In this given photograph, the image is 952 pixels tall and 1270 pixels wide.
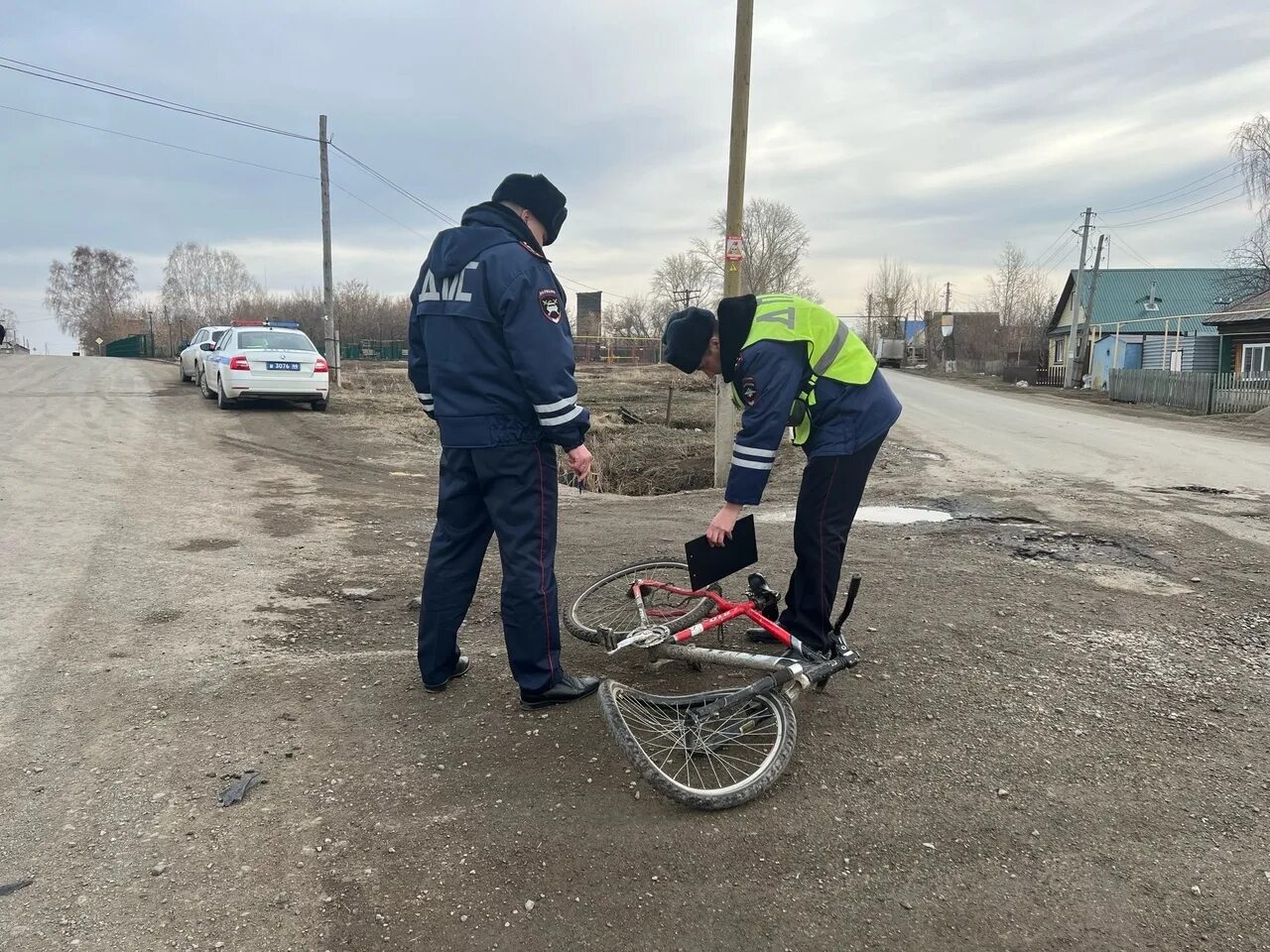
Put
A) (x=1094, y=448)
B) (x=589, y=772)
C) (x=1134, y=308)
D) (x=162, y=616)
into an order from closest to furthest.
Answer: (x=589, y=772)
(x=162, y=616)
(x=1094, y=448)
(x=1134, y=308)

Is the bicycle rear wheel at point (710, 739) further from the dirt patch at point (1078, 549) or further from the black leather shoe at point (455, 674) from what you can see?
the dirt patch at point (1078, 549)

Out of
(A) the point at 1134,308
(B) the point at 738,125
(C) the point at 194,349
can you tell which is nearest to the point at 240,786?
(B) the point at 738,125

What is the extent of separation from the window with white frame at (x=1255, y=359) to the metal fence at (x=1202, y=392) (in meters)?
3.61

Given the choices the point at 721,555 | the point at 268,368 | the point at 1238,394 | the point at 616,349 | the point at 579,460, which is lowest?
the point at 721,555

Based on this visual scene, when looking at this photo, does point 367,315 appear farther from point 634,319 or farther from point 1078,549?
point 1078,549

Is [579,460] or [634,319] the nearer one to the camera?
[579,460]

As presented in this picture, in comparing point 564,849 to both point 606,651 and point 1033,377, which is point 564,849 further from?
point 1033,377

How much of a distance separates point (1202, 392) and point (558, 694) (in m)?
26.2

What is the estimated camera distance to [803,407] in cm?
347

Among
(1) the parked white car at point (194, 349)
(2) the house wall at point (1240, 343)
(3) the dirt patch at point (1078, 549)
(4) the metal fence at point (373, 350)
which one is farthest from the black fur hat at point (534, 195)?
(4) the metal fence at point (373, 350)

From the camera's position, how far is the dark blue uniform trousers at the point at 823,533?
3.48 meters

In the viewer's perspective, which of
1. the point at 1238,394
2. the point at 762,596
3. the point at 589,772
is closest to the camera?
the point at 589,772

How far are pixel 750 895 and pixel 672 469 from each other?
37.2ft

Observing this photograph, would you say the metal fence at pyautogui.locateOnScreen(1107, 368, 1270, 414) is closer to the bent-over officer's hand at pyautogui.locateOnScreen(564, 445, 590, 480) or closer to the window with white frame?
the window with white frame
